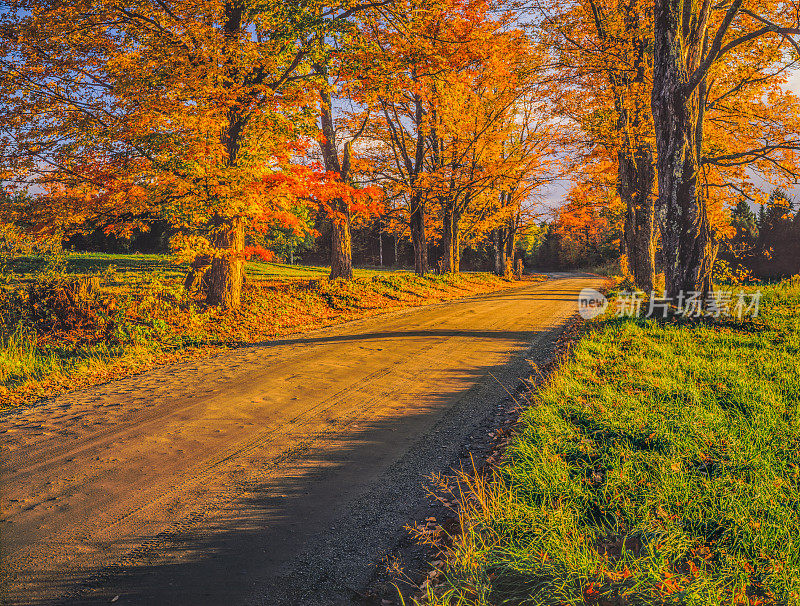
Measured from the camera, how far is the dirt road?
8.28ft

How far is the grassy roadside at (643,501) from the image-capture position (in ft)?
7.21

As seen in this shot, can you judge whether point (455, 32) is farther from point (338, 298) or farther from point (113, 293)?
point (113, 293)

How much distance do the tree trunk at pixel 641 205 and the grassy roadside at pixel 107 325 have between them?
972 cm

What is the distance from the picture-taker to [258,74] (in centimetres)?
962

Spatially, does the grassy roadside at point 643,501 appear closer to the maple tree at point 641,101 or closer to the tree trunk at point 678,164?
the tree trunk at point 678,164

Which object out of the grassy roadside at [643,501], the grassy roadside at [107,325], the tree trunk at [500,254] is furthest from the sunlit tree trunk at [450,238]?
the grassy roadside at [643,501]

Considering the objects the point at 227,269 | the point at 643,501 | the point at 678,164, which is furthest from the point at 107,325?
the point at 678,164

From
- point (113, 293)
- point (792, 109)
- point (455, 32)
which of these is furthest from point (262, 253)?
point (792, 109)

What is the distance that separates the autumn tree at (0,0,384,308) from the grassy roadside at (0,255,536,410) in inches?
50.1

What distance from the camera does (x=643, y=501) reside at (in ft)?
9.39

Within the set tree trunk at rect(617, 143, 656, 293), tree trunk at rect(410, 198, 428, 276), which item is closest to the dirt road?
tree trunk at rect(617, 143, 656, 293)

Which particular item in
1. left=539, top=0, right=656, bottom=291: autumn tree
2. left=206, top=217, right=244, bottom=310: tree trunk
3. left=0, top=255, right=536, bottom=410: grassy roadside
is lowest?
left=0, top=255, right=536, bottom=410: grassy roadside

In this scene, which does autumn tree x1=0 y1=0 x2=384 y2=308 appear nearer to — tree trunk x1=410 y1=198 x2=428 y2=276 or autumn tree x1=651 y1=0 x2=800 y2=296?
autumn tree x1=651 y1=0 x2=800 y2=296

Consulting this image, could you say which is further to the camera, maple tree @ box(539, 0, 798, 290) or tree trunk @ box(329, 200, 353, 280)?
tree trunk @ box(329, 200, 353, 280)
